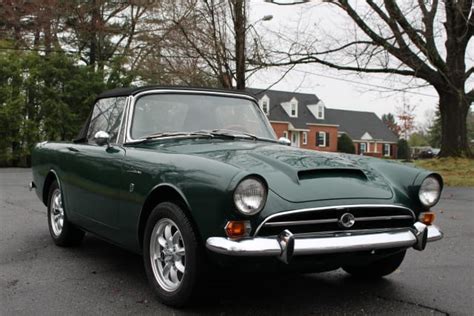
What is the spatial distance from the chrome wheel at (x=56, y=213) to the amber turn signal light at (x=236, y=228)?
3.00 meters

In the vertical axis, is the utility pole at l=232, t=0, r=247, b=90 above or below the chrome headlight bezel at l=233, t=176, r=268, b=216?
above

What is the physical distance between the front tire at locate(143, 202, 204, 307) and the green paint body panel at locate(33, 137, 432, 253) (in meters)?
0.11

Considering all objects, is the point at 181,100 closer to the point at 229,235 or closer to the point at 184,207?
the point at 184,207

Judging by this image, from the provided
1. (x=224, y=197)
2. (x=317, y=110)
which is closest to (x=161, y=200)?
(x=224, y=197)

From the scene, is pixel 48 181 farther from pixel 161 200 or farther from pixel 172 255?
pixel 172 255

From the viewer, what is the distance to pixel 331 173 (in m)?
3.68

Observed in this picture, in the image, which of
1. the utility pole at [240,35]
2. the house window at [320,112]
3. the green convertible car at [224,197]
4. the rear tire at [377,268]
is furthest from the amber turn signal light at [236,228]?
the house window at [320,112]

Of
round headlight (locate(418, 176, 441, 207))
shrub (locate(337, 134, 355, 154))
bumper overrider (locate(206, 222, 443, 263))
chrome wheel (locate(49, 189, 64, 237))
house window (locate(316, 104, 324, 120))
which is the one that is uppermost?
house window (locate(316, 104, 324, 120))

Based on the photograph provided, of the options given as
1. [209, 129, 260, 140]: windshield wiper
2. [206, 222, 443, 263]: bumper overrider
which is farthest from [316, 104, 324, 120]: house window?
[206, 222, 443, 263]: bumper overrider

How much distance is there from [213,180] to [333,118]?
5391cm

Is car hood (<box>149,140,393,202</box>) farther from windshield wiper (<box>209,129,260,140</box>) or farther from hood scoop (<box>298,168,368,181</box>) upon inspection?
windshield wiper (<box>209,129,260,140</box>)

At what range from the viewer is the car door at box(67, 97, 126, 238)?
431cm

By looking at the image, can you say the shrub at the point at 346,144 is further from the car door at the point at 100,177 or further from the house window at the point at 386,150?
the car door at the point at 100,177

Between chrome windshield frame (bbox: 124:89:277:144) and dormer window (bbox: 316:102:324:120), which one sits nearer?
chrome windshield frame (bbox: 124:89:277:144)
